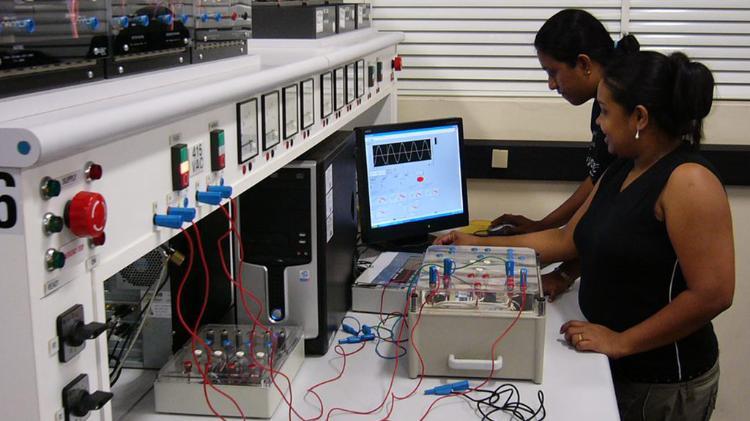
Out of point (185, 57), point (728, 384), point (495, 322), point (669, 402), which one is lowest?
point (728, 384)

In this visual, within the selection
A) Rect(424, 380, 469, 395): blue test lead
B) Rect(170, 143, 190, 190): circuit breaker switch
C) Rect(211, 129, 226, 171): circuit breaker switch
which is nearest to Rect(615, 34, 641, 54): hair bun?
Rect(424, 380, 469, 395): blue test lead

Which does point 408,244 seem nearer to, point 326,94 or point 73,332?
point 326,94

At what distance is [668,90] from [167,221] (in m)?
1.23

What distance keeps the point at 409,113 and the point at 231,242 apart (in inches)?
57.2

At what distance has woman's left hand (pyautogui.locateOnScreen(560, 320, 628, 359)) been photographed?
1.93 metres

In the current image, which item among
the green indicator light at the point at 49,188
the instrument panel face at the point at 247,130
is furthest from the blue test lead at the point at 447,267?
the green indicator light at the point at 49,188

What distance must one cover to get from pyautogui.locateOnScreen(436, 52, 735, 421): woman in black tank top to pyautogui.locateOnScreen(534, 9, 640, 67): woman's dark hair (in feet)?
1.53

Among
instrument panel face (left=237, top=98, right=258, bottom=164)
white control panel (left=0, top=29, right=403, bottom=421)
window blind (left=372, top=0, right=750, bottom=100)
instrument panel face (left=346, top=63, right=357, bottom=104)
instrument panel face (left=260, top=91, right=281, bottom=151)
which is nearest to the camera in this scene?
white control panel (left=0, top=29, right=403, bottom=421)

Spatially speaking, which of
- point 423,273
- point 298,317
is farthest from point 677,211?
point 298,317

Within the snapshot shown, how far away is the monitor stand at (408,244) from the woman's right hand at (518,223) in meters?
0.31

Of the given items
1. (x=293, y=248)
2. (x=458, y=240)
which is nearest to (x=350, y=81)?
(x=458, y=240)

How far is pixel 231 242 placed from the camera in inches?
77.2

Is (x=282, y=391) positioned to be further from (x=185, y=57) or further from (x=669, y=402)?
(x=669, y=402)

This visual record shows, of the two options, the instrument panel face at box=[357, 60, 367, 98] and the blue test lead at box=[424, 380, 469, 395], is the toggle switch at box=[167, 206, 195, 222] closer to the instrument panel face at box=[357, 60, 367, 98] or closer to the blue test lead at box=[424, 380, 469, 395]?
the blue test lead at box=[424, 380, 469, 395]
